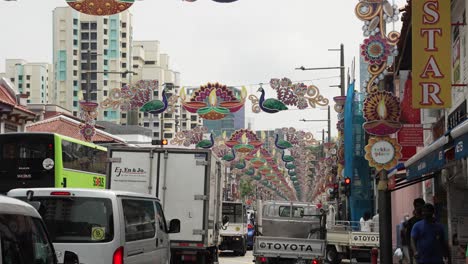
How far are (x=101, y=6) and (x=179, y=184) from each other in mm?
4543

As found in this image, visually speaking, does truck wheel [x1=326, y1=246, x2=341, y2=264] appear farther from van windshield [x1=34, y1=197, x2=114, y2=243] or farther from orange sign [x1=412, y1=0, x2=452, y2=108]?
van windshield [x1=34, y1=197, x2=114, y2=243]

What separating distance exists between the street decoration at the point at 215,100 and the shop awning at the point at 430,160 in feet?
57.0

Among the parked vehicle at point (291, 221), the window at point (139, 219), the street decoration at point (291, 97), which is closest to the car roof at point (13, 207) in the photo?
the window at point (139, 219)

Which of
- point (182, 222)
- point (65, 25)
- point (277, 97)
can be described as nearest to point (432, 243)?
point (182, 222)

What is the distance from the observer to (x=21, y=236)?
6.98 metres

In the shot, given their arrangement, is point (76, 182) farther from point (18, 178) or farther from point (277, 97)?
point (277, 97)

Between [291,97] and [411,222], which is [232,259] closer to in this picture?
[291,97]

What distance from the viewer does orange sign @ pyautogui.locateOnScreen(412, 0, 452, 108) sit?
53.9 ft

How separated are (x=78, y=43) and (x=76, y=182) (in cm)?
13127

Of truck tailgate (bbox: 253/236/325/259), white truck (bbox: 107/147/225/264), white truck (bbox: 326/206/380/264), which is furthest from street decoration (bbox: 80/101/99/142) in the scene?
white truck (bbox: 107/147/225/264)

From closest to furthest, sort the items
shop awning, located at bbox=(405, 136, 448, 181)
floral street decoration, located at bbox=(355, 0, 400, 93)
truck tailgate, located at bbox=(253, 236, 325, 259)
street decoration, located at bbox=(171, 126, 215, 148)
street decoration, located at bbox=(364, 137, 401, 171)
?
shop awning, located at bbox=(405, 136, 448, 181) → street decoration, located at bbox=(364, 137, 401, 171) → floral street decoration, located at bbox=(355, 0, 400, 93) → truck tailgate, located at bbox=(253, 236, 325, 259) → street decoration, located at bbox=(171, 126, 215, 148)

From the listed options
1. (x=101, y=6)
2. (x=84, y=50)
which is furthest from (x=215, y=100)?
(x=84, y=50)

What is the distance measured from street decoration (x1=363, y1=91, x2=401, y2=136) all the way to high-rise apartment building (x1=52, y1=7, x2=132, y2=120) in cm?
13092

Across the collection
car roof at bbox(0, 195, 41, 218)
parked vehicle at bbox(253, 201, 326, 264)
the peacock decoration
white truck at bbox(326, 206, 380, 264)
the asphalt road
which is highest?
the peacock decoration
